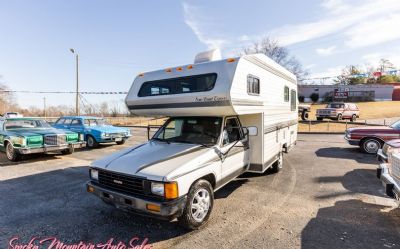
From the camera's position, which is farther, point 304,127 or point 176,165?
point 304,127

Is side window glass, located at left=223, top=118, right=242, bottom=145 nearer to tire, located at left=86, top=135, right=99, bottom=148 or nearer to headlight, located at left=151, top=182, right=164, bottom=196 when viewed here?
headlight, located at left=151, top=182, right=164, bottom=196

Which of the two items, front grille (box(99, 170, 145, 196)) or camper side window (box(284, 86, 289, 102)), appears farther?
camper side window (box(284, 86, 289, 102))

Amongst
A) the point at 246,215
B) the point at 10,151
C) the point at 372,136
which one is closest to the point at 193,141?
the point at 246,215

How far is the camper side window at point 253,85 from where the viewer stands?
4.85 meters

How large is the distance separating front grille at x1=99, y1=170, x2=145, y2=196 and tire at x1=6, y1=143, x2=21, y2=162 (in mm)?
6703

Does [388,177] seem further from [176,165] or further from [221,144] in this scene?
[176,165]

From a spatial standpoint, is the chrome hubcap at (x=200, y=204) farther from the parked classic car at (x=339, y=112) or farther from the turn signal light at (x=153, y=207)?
the parked classic car at (x=339, y=112)

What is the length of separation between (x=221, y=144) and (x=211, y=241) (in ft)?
5.59

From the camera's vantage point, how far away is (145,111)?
5.27 m

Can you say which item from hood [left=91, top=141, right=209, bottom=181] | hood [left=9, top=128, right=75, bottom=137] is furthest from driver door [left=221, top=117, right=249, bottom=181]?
hood [left=9, top=128, right=75, bottom=137]

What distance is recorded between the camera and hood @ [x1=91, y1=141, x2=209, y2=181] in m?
3.57

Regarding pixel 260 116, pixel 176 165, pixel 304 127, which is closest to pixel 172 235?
pixel 176 165

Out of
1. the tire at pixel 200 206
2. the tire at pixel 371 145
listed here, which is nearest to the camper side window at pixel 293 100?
the tire at pixel 371 145
